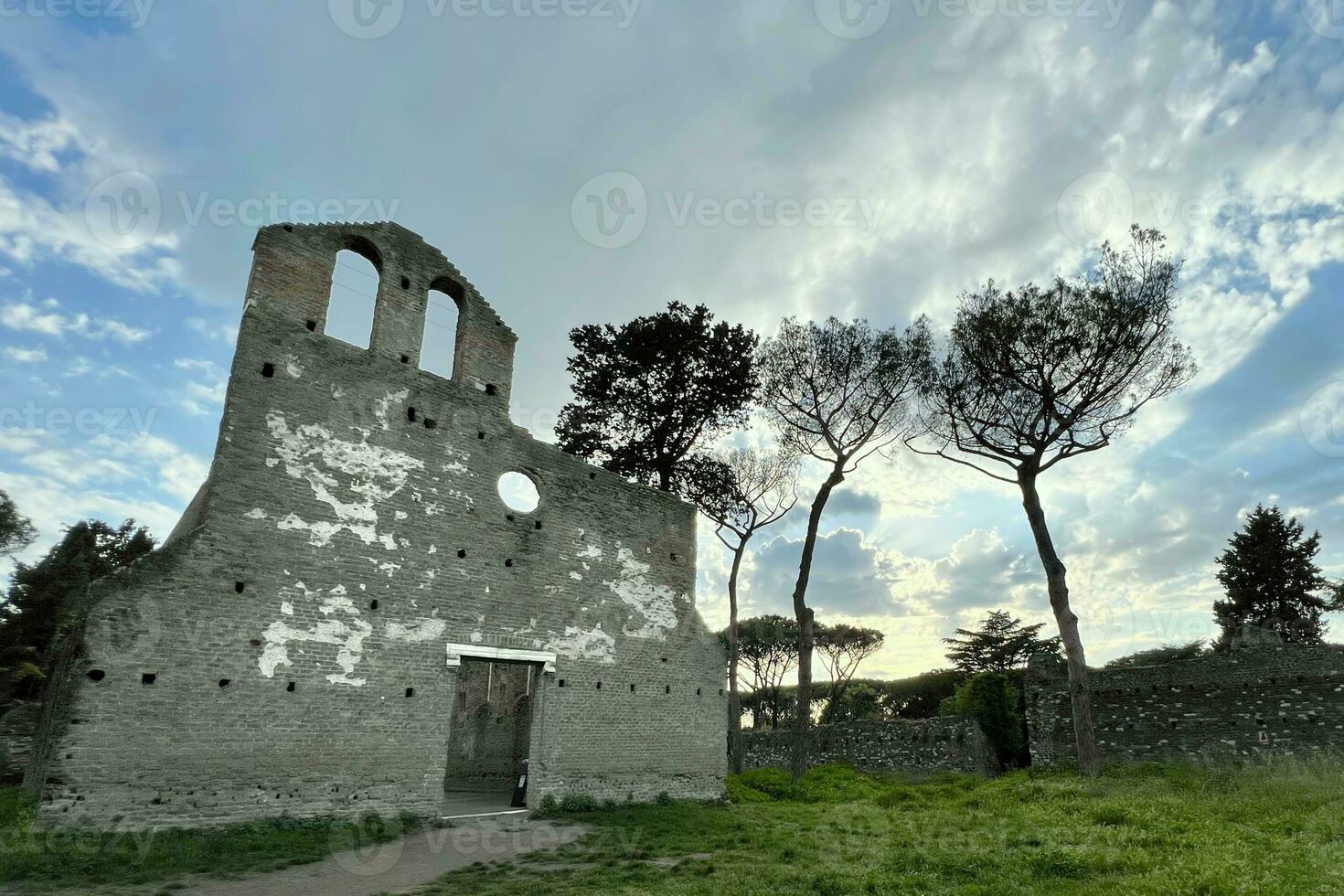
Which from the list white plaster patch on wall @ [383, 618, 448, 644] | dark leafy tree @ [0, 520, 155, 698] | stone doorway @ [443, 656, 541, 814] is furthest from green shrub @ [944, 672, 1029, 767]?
dark leafy tree @ [0, 520, 155, 698]

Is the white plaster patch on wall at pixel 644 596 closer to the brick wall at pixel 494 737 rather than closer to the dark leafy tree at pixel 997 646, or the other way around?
the brick wall at pixel 494 737

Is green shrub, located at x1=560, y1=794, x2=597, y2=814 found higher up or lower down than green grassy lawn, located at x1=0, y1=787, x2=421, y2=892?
lower down

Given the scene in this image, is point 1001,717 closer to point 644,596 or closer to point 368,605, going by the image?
point 644,596

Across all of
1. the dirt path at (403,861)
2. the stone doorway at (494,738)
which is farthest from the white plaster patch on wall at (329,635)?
the stone doorway at (494,738)

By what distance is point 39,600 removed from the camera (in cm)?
2827

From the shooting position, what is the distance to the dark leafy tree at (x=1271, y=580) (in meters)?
29.6

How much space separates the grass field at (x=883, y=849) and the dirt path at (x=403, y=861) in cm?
39

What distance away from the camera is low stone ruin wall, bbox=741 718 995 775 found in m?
23.3

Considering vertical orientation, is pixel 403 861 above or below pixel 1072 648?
below

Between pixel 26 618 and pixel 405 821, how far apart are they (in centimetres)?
2771

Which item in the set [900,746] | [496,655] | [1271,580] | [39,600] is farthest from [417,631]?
[1271,580]

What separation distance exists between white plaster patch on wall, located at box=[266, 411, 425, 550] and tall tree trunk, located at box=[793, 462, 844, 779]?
11749mm

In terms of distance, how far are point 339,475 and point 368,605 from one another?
216cm

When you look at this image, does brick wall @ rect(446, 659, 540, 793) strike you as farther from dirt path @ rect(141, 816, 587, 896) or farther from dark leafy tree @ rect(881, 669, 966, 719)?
dark leafy tree @ rect(881, 669, 966, 719)
